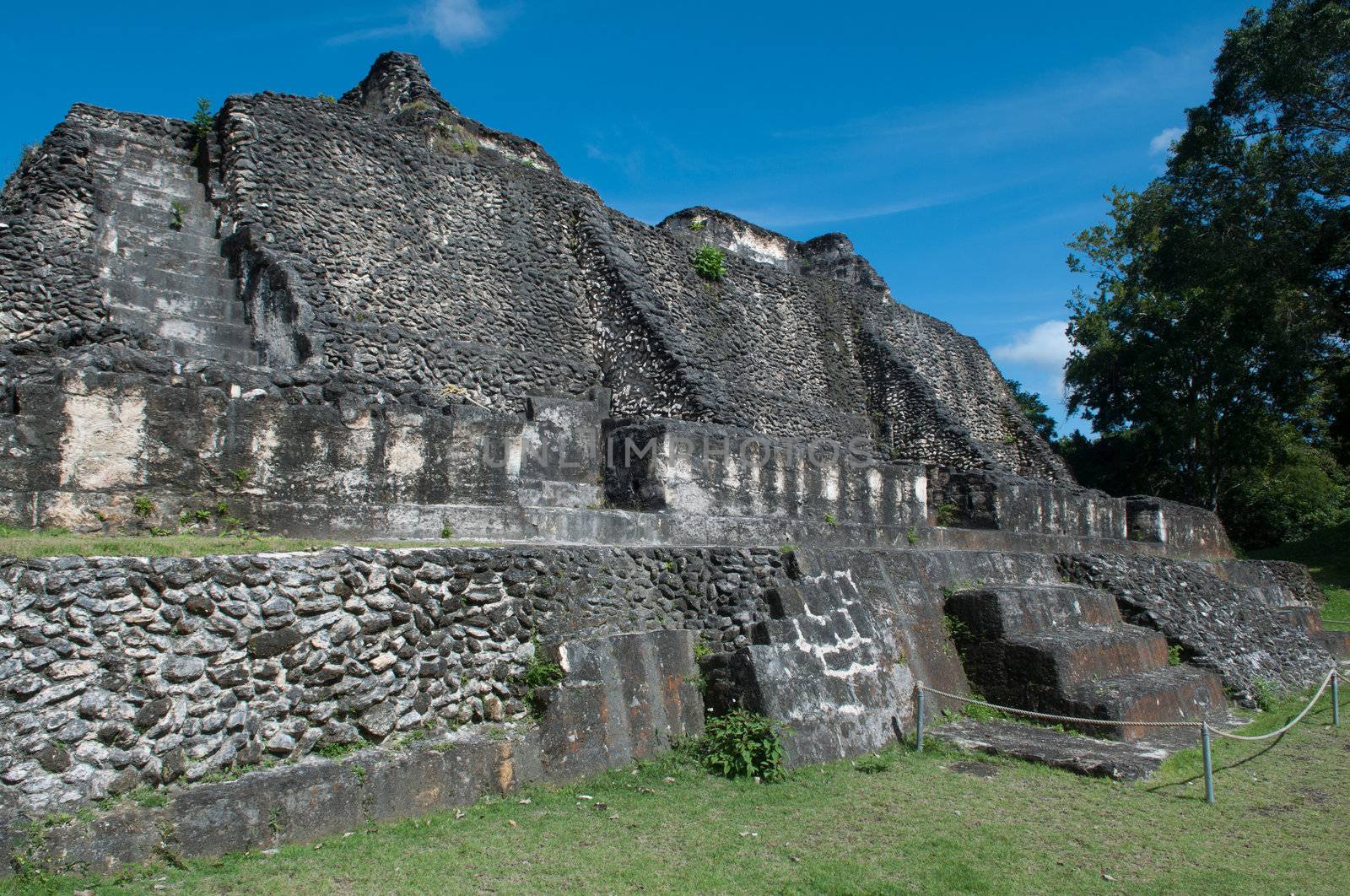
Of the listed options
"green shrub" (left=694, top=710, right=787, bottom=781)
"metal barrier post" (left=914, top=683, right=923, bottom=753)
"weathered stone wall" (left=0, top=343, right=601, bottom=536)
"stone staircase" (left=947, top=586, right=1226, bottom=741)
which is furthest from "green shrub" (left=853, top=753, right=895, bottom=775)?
"weathered stone wall" (left=0, top=343, right=601, bottom=536)

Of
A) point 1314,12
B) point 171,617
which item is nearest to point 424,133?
point 171,617

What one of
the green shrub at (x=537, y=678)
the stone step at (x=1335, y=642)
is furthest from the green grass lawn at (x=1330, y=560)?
the green shrub at (x=537, y=678)

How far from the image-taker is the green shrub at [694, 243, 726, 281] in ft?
Result: 51.8

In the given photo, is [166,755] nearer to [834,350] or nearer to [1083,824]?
[1083,824]

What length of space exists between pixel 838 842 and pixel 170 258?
338 inches

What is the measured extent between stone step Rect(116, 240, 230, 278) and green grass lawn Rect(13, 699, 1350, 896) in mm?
7120

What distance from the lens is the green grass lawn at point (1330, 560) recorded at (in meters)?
16.1

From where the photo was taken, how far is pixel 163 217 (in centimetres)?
965

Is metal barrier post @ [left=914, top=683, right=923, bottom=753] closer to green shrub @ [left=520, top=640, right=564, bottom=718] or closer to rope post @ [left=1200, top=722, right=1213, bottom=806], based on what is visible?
rope post @ [left=1200, top=722, right=1213, bottom=806]

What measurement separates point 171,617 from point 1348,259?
19.4 metres

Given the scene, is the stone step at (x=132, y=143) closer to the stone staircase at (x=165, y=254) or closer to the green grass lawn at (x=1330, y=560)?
the stone staircase at (x=165, y=254)

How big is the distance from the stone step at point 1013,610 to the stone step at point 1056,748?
0.95 m

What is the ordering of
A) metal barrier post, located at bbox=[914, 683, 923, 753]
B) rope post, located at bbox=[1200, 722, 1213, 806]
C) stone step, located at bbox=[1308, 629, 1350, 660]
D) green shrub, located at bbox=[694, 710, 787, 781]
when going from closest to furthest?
green shrub, located at bbox=[694, 710, 787, 781]
rope post, located at bbox=[1200, 722, 1213, 806]
metal barrier post, located at bbox=[914, 683, 923, 753]
stone step, located at bbox=[1308, 629, 1350, 660]

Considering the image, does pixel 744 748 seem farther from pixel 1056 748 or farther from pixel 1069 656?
pixel 1069 656
